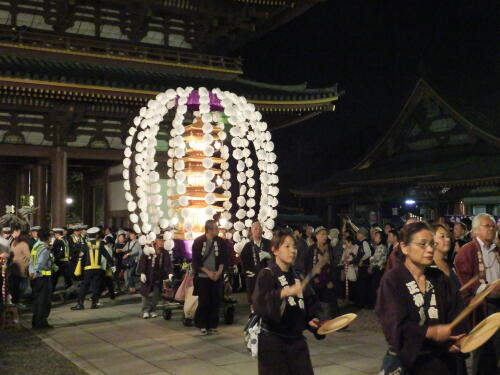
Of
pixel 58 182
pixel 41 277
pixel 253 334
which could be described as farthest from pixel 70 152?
pixel 253 334

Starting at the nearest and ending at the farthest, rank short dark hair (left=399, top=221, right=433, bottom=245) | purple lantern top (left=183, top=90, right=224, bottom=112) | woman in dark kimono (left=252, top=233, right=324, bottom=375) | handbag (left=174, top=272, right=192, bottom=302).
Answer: short dark hair (left=399, top=221, right=433, bottom=245) < woman in dark kimono (left=252, top=233, right=324, bottom=375) < handbag (left=174, top=272, right=192, bottom=302) < purple lantern top (left=183, top=90, right=224, bottom=112)

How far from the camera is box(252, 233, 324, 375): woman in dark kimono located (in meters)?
4.58

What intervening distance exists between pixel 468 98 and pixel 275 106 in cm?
1209

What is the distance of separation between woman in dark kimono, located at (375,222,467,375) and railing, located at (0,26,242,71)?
16278 millimetres

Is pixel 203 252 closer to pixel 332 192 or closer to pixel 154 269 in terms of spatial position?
pixel 154 269

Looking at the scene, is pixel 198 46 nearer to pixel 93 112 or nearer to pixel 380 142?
pixel 93 112

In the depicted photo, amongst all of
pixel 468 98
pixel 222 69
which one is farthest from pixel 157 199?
pixel 468 98

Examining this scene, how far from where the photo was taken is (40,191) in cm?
2259

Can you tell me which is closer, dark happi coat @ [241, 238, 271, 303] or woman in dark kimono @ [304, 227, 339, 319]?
dark happi coat @ [241, 238, 271, 303]

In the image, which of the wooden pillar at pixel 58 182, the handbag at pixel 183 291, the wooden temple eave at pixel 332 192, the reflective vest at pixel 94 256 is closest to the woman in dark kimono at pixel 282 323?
the handbag at pixel 183 291

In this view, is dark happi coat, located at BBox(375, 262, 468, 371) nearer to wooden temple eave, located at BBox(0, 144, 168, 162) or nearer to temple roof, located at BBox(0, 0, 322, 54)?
wooden temple eave, located at BBox(0, 144, 168, 162)

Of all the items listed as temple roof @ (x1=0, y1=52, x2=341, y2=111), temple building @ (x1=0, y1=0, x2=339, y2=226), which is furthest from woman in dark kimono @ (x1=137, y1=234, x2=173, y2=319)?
temple building @ (x1=0, y1=0, x2=339, y2=226)

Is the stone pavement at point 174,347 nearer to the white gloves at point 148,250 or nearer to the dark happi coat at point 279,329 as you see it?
the white gloves at point 148,250

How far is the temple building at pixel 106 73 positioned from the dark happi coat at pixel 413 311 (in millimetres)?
14306
